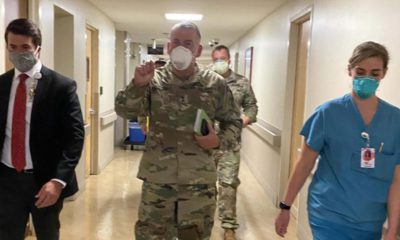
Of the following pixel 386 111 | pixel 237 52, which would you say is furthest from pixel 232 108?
Result: pixel 237 52

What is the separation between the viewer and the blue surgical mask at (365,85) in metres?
1.61

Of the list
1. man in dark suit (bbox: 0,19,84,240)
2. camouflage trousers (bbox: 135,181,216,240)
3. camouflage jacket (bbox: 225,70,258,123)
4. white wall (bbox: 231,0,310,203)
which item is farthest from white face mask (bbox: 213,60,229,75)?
man in dark suit (bbox: 0,19,84,240)

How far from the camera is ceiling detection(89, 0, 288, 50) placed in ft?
15.6

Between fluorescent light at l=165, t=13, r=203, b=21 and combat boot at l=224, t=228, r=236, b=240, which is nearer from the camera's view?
combat boot at l=224, t=228, r=236, b=240

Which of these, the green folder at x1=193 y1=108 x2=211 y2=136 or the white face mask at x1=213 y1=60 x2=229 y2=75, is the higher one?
the white face mask at x1=213 y1=60 x2=229 y2=75

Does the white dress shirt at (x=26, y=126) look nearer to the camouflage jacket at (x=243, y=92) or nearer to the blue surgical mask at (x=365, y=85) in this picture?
the blue surgical mask at (x=365, y=85)

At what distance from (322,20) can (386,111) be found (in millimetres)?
1717

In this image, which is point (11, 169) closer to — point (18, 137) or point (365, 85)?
point (18, 137)

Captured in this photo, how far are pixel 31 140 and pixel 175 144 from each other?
61 cm

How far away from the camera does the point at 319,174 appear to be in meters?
1.74

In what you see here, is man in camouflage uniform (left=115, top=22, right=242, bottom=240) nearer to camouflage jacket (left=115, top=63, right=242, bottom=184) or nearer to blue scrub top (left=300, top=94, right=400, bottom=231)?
camouflage jacket (left=115, top=63, right=242, bottom=184)

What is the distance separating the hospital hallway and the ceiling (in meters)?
2.20

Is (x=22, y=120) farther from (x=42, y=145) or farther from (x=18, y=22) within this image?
(x=18, y=22)

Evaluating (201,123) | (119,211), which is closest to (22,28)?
Result: (201,123)
